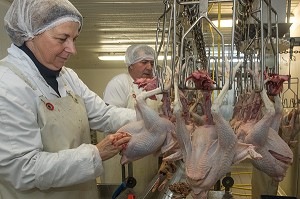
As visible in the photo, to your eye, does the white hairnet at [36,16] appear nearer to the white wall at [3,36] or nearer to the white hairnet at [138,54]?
the white wall at [3,36]

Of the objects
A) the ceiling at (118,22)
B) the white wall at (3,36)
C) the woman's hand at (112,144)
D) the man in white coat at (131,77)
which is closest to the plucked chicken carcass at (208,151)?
the woman's hand at (112,144)

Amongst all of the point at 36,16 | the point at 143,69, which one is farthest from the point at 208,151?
the point at 143,69

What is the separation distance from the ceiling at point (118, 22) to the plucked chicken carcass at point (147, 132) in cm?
85

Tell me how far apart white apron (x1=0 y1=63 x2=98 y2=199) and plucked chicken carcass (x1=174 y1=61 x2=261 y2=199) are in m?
0.66

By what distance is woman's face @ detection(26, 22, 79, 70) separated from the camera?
1589mm

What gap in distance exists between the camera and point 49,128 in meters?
1.61

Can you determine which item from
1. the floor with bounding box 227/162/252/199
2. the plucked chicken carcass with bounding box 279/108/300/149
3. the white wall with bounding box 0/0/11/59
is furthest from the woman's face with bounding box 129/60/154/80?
the floor with bounding box 227/162/252/199

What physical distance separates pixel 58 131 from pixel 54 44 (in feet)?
1.39

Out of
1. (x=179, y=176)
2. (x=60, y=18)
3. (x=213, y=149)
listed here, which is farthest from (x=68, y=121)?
(x=179, y=176)

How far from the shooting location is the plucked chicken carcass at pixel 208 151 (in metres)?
1.21

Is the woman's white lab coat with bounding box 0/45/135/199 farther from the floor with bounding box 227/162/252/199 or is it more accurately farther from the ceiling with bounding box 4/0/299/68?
the floor with bounding box 227/162/252/199

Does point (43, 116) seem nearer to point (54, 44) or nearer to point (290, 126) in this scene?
point (54, 44)

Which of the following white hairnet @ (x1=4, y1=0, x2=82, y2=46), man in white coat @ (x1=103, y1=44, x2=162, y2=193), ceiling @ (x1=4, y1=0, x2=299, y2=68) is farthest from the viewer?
man in white coat @ (x1=103, y1=44, x2=162, y2=193)

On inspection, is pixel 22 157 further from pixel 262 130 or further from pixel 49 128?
pixel 262 130
